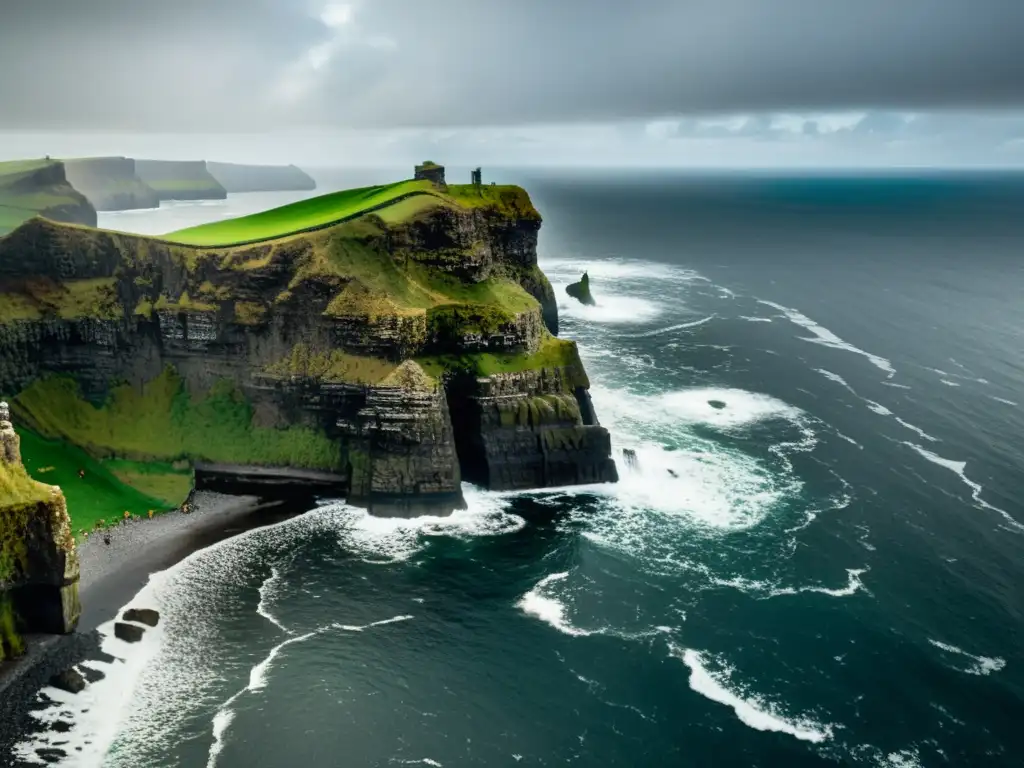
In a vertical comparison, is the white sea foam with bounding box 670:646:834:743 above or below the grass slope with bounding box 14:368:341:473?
below

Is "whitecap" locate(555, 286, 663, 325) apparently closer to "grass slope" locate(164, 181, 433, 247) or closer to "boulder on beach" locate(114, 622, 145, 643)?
"grass slope" locate(164, 181, 433, 247)

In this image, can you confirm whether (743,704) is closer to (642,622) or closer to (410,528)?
(642,622)

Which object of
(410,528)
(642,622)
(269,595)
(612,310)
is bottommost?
(642,622)

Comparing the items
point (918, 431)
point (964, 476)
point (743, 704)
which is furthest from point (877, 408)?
point (743, 704)

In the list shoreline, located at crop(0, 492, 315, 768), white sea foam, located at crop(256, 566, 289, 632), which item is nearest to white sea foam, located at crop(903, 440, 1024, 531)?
white sea foam, located at crop(256, 566, 289, 632)

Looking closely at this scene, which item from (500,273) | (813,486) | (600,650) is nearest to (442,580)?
(600,650)
